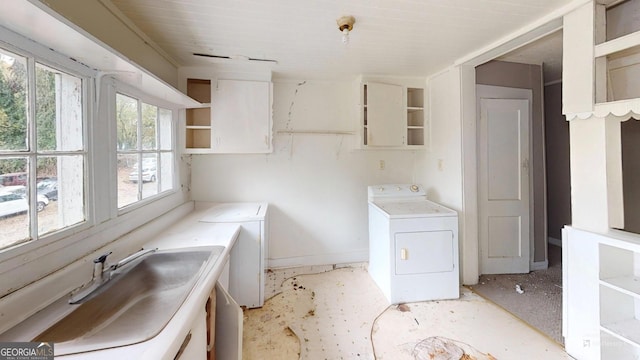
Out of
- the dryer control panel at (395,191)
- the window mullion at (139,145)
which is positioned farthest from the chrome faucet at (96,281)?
the dryer control panel at (395,191)

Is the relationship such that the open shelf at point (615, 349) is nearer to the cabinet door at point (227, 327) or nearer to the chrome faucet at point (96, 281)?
the cabinet door at point (227, 327)

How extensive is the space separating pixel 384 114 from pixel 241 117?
→ 1576 millimetres

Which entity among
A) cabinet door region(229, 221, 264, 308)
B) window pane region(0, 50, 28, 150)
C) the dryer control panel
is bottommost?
cabinet door region(229, 221, 264, 308)

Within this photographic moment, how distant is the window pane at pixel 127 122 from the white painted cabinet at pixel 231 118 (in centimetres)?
75

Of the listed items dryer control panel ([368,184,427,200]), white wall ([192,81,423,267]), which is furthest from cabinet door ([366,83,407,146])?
dryer control panel ([368,184,427,200])

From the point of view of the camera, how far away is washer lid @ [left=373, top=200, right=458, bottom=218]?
2398 mm

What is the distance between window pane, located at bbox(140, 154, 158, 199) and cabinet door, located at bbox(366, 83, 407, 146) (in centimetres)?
210

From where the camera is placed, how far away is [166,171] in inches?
94.7

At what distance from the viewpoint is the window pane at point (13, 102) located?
940mm

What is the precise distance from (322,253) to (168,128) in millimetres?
2165

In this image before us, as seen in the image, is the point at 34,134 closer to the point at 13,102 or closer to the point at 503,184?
the point at 13,102

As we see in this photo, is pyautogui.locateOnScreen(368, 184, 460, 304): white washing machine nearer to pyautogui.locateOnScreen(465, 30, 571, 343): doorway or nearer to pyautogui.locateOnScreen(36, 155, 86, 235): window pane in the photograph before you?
pyautogui.locateOnScreen(465, 30, 571, 343): doorway

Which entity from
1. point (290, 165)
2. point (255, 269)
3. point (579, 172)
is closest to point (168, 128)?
point (290, 165)

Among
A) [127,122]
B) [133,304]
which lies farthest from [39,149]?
[133,304]
